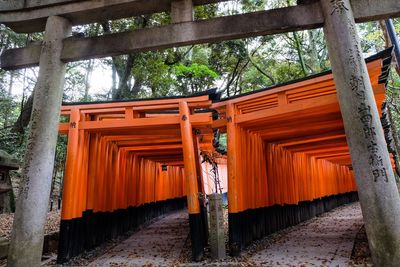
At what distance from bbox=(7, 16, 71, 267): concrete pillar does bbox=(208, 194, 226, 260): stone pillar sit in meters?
3.79

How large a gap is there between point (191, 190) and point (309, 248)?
11.1ft

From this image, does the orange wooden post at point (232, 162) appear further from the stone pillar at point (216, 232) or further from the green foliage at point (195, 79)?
the green foliage at point (195, 79)

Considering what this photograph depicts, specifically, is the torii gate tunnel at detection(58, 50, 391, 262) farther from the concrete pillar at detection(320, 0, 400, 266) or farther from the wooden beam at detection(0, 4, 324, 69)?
the wooden beam at detection(0, 4, 324, 69)

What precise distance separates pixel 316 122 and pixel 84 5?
644 centimetres

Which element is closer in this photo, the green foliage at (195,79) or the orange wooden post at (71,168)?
the orange wooden post at (71,168)

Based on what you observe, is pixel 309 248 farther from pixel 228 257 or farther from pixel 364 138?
pixel 364 138

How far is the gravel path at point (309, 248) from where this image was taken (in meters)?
6.56

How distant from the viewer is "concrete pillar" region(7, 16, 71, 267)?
174 inches

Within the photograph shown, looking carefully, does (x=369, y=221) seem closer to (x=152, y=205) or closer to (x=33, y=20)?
(x=33, y=20)

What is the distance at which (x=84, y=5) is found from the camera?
523 cm

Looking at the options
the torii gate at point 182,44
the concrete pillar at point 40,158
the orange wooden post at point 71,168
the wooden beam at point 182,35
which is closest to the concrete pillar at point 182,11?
the torii gate at point 182,44

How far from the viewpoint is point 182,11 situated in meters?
5.06

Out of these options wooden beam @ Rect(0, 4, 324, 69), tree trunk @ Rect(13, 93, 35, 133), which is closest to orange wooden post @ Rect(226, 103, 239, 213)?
wooden beam @ Rect(0, 4, 324, 69)

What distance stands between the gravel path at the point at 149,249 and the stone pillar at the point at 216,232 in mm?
956
